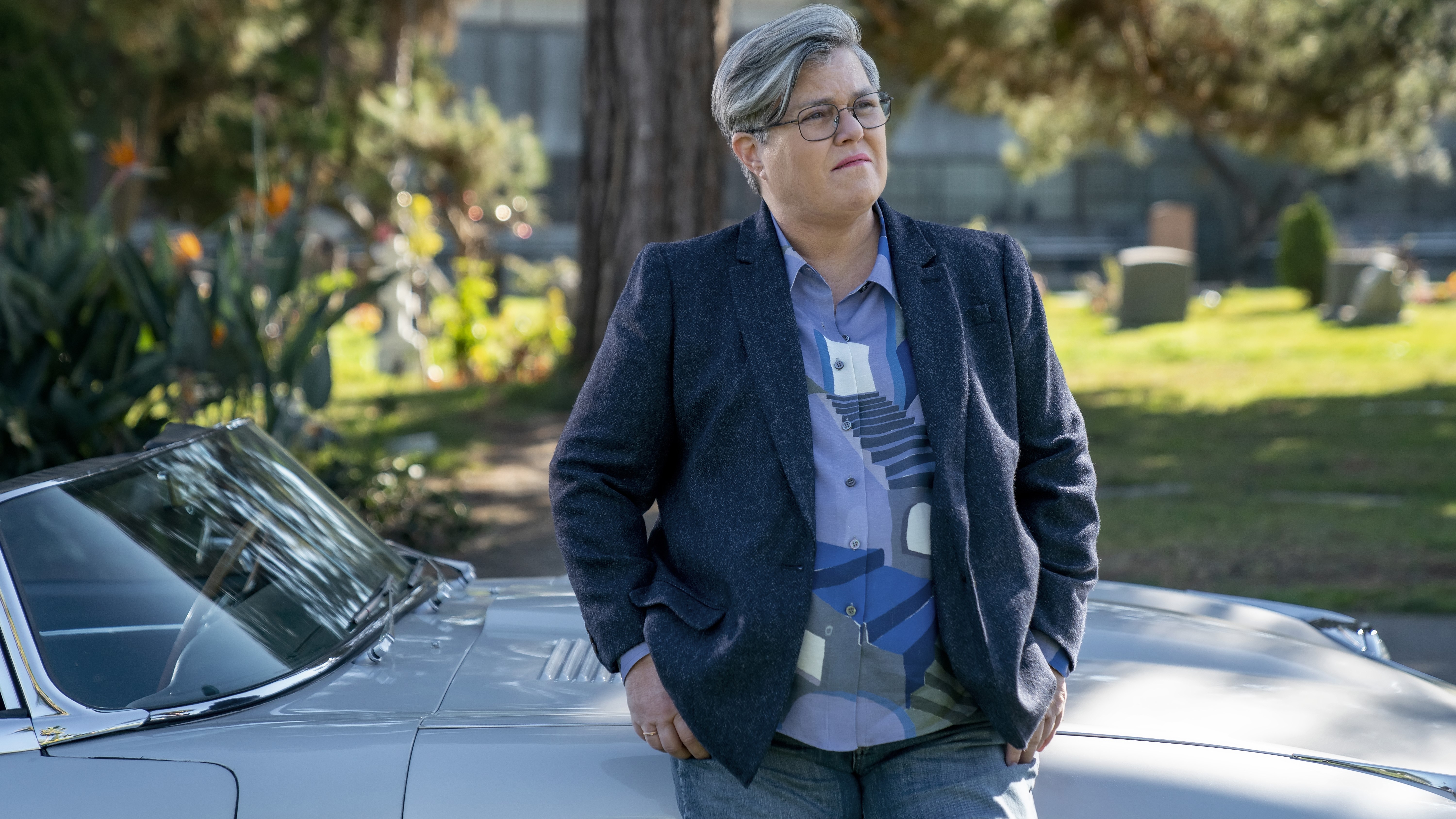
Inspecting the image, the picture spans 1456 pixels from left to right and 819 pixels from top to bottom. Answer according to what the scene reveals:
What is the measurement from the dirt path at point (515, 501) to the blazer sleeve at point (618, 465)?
283 cm

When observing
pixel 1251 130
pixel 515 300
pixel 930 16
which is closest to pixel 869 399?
pixel 930 16

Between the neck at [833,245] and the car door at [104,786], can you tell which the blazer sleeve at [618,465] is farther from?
the car door at [104,786]

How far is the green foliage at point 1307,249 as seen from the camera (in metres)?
22.2

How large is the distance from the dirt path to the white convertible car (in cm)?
216

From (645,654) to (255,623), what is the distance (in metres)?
0.93

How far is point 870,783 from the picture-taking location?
1917mm

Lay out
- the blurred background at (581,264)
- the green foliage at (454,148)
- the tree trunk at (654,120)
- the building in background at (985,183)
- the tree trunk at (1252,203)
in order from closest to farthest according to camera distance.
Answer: the blurred background at (581,264) < the tree trunk at (654,120) < the green foliage at (454,148) < the tree trunk at (1252,203) < the building in background at (985,183)

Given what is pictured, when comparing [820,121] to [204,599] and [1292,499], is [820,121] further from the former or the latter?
[1292,499]

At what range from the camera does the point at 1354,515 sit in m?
6.91

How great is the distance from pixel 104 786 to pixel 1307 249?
2383cm

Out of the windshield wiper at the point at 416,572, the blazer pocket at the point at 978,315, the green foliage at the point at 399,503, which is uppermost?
the blazer pocket at the point at 978,315

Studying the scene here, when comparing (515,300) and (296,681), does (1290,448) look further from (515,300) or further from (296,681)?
(515,300)

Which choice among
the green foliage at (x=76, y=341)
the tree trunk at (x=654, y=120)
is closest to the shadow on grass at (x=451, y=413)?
the tree trunk at (x=654, y=120)

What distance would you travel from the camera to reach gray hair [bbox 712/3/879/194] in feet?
6.48
